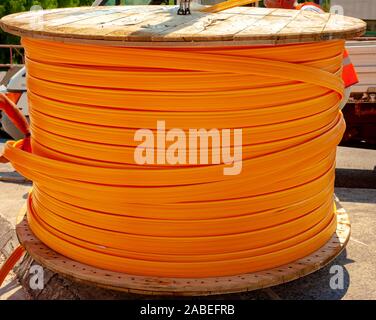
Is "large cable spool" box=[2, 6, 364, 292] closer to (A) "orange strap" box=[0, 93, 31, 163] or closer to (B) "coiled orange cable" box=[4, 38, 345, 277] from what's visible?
(B) "coiled orange cable" box=[4, 38, 345, 277]

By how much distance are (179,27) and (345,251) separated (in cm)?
184

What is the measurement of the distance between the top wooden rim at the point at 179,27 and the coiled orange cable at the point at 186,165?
9 cm

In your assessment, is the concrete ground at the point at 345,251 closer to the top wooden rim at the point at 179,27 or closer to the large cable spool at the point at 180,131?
the large cable spool at the point at 180,131

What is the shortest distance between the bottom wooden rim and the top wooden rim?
1141mm

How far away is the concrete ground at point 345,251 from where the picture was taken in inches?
132

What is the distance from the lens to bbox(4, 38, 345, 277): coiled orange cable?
283cm

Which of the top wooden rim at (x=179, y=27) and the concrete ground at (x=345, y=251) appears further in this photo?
the concrete ground at (x=345, y=251)

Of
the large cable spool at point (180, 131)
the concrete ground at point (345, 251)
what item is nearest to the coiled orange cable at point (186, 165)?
the large cable spool at point (180, 131)

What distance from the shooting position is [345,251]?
3.88 metres

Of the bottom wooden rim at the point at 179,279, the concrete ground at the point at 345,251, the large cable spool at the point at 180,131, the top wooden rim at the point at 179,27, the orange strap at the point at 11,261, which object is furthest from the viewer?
the orange strap at the point at 11,261

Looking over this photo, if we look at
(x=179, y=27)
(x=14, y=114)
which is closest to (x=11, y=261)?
(x=14, y=114)
